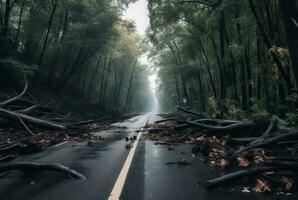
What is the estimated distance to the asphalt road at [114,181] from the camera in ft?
18.2

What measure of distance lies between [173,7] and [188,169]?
17.4 meters

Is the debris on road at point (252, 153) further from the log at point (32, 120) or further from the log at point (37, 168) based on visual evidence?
the log at point (32, 120)

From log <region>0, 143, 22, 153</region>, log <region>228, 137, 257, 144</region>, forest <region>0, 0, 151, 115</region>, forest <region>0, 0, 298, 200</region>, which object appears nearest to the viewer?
forest <region>0, 0, 298, 200</region>

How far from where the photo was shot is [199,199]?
531 centimetres

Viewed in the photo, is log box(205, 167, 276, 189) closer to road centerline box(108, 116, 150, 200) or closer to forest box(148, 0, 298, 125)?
road centerline box(108, 116, 150, 200)

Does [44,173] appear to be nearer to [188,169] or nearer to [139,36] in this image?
[188,169]

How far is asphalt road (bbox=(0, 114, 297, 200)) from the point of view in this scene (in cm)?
556

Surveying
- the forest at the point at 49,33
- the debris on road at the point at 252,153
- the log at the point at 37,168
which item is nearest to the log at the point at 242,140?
the debris on road at the point at 252,153

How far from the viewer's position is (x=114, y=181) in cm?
665

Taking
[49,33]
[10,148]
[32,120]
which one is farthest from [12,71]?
[10,148]

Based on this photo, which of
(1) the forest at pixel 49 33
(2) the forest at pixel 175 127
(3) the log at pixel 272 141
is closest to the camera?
(2) the forest at pixel 175 127

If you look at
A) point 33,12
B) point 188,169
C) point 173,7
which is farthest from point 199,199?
point 33,12

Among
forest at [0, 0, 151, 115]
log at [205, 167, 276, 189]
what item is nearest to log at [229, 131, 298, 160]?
log at [205, 167, 276, 189]

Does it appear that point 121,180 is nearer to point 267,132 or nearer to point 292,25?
point 267,132
